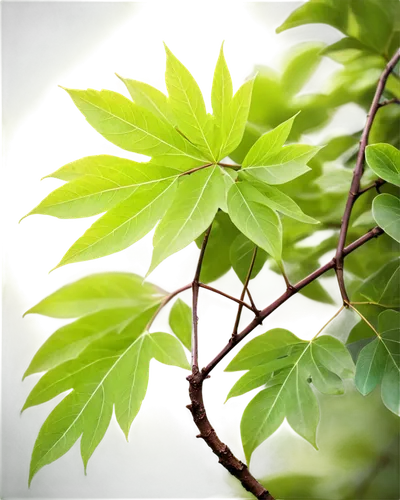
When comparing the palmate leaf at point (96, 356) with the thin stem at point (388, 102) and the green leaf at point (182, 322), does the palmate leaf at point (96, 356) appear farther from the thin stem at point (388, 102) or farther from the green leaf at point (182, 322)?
the thin stem at point (388, 102)

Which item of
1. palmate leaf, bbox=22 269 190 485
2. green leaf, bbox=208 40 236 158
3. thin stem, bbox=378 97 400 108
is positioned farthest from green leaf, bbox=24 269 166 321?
thin stem, bbox=378 97 400 108

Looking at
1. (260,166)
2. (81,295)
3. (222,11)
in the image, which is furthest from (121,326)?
(222,11)

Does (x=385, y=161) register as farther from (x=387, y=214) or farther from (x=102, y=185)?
(x=102, y=185)

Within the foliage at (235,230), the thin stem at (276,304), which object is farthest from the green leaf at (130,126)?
the thin stem at (276,304)

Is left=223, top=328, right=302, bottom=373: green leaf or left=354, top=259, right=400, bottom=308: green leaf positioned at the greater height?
left=354, top=259, right=400, bottom=308: green leaf

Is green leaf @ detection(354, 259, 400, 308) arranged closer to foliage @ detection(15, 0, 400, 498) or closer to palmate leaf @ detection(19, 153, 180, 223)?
foliage @ detection(15, 0, 400, 498)

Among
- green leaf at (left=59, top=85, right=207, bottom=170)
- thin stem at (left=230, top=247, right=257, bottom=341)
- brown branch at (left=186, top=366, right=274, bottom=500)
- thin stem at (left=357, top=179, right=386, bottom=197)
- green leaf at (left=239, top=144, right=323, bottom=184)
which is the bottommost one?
brown branch at (left=186, top=366, right=274, bottom=500)

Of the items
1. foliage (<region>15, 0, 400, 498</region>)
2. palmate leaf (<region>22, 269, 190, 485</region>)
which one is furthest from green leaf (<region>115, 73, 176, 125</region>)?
palmate leaf (<region>22, 269, 190, 485</region>)

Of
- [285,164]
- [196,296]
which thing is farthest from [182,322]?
[285,164]

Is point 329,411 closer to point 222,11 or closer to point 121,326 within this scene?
point 121,326
